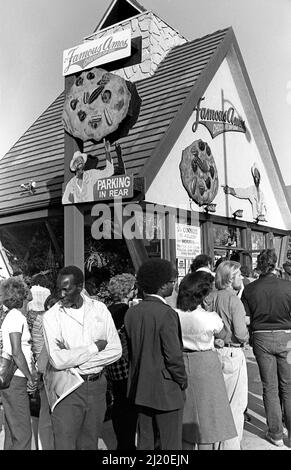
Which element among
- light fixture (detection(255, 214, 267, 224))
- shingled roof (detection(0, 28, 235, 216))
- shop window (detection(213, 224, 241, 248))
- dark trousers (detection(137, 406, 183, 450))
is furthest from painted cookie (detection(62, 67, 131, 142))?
light fixture (detection(255, 214, 267, 224))

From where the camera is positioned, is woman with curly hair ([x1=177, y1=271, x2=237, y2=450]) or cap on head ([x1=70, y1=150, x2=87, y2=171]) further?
cap on head ([x1=70, y1=150, x2=87, y2=171])

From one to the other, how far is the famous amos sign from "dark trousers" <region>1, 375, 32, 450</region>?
671 cm

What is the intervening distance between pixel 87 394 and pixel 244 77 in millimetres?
9445

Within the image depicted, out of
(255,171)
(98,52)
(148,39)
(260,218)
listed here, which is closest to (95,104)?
(98,52)

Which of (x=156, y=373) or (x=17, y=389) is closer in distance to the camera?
(x=156, y=373)

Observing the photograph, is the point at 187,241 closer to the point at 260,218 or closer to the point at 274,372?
the point at 260,218

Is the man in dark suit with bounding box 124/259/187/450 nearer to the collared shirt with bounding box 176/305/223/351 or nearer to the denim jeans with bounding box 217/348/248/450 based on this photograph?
the collared shirt with bounding box 176/305/223/351

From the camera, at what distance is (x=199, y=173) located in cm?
911

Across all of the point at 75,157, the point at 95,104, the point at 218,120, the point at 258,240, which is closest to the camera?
the point at 95,104

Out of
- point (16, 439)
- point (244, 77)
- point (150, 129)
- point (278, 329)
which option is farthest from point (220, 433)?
point (244, 77)

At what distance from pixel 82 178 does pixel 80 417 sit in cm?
448

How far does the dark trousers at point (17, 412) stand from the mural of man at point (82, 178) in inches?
142

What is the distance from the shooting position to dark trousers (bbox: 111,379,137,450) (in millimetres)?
4180

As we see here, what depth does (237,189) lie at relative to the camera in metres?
10.6
